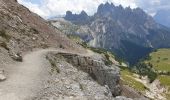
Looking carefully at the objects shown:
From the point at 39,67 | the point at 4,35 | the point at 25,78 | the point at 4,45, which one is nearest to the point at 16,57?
the point at 4,45

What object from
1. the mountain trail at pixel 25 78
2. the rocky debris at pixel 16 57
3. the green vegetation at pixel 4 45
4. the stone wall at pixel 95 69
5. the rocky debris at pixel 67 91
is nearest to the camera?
the mountain trail at pixel 25 78

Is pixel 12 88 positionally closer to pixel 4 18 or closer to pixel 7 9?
pixel 4 18

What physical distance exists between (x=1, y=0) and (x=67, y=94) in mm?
42919

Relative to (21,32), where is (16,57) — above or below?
below

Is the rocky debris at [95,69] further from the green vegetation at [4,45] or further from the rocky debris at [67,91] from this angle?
the rocky debris at [67,91]

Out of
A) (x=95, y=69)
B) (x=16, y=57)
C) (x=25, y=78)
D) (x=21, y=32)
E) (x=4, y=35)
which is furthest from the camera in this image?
(x=95, y=69)

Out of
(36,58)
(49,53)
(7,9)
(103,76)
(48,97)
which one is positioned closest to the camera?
(48,97)

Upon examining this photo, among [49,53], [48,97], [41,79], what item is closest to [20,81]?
[41,79]

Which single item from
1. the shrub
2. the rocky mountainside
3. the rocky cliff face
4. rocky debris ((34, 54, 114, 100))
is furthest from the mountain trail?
the shrub

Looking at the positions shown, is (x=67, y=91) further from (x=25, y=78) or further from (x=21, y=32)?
(x=21, y=32)

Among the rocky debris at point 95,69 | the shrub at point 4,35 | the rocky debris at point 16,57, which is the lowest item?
the rocky debris at point 95,69

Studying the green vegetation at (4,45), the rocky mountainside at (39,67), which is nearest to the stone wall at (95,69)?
the rocky mountainside at (39,67)

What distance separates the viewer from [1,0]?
79.9 meters

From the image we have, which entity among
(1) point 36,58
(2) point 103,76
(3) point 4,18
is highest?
(3) point 4,18
